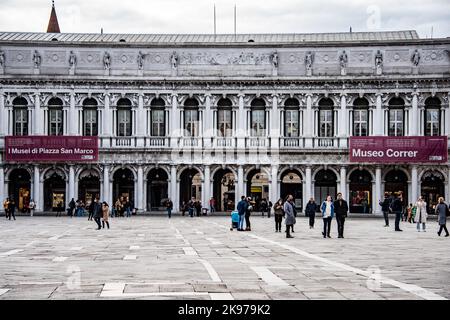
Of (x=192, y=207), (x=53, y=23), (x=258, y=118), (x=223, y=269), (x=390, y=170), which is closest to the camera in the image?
(x=223, y=269)

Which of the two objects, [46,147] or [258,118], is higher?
[258,118]

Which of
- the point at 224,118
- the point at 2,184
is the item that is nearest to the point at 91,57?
the point at 224,118

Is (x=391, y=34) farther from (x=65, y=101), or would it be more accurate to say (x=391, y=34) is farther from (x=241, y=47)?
(x=65, y=101)

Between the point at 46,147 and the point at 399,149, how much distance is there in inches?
1157

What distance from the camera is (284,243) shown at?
1264 inches

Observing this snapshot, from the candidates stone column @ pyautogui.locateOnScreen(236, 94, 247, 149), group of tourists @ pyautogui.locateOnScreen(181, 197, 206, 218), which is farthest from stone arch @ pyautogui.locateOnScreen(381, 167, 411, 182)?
group of tourists @ pyautogui.locateOnScreen(181, 197, 206, 218)

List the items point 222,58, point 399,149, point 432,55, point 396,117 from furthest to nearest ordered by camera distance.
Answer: point 222,58
point 396,117
point 432,55
point 399,149

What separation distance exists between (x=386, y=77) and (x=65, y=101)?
27090 mm

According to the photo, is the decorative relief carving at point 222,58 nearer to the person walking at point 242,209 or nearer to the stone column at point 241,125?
the stone column at point 241,125

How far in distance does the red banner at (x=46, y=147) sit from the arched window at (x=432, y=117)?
27.9 m

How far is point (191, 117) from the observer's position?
76188 mm

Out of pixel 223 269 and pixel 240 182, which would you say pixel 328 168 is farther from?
pixel 223 269

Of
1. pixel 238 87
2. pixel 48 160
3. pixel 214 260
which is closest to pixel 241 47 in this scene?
pixel 238 87

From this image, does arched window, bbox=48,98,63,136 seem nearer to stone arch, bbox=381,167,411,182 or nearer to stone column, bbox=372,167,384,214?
stone column, bbox=372,167,384,214
